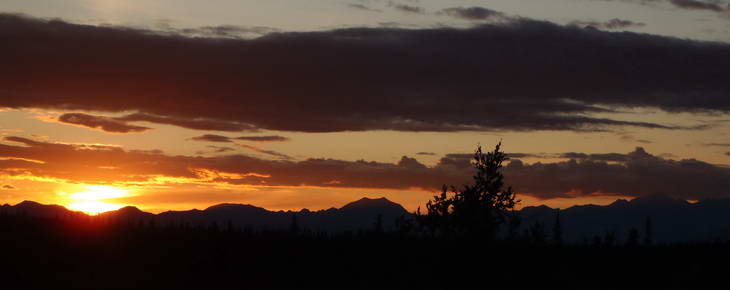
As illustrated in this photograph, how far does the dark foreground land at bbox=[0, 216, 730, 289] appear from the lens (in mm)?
20406

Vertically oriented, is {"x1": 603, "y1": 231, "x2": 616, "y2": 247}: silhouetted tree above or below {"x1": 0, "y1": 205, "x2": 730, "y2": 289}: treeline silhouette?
above

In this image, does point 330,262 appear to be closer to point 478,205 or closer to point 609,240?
point 609,240

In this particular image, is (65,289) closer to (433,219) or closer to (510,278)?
(510,278)

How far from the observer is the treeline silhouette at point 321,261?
20.5 m

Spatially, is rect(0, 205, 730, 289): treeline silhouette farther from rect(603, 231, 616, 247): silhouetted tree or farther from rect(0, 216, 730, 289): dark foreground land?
rect(603, 231, 616, 247): silhouetted tree

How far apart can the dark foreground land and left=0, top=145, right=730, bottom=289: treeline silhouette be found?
23 mm

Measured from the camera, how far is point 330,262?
872 inches

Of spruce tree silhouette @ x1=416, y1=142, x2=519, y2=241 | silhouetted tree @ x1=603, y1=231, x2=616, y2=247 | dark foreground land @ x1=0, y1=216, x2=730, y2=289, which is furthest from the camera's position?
spruce tree silhouette @ x1=416, y1=142, x2=519, y2=241

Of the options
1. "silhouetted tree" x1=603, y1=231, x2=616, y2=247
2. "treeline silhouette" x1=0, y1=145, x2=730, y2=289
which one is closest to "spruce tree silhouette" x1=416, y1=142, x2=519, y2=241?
"silhouetted tree" x1=603, y1=231, x2=616, y2=247

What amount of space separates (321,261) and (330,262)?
A: 216mm

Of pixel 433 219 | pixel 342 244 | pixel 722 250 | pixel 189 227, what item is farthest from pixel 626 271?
pixel 433 219

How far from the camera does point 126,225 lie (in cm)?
2584

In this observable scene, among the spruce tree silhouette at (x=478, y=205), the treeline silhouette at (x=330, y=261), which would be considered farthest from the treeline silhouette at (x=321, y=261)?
the spruce tree silhouette at (x=478, y=205)

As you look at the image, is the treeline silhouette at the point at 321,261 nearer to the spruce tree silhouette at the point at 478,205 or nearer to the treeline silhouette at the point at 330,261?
the treeline silhouette at the point at 330,261
